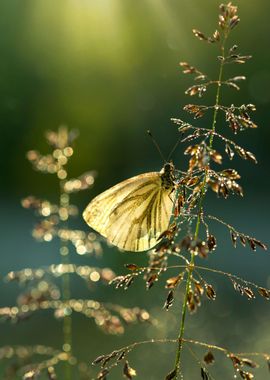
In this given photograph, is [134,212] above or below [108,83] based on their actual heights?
below

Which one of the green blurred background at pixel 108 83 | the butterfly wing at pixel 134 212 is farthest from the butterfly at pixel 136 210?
the green blurred background at pixel 108 83

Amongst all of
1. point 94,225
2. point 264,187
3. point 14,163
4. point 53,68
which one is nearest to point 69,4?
point 53,68

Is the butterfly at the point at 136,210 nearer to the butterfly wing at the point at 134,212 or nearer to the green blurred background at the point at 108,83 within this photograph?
the butterfly wing at the point at 134,212

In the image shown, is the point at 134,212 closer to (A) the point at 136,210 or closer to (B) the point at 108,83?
(A) the point at 136,210

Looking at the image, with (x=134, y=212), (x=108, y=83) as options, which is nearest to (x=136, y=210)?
(x=134, y=212)

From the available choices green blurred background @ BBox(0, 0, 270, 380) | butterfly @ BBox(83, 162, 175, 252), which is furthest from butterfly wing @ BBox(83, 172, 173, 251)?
green blurred background @ BBox(0, 0, 270, 380)

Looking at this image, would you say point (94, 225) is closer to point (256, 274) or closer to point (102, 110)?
point (256, 274)

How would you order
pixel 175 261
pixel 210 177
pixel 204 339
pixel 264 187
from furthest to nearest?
pixel 264 187 → pixel 175 261 → pixel 204 339 → pixel 210 177

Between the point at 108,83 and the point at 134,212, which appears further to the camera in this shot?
the point at 108,83
